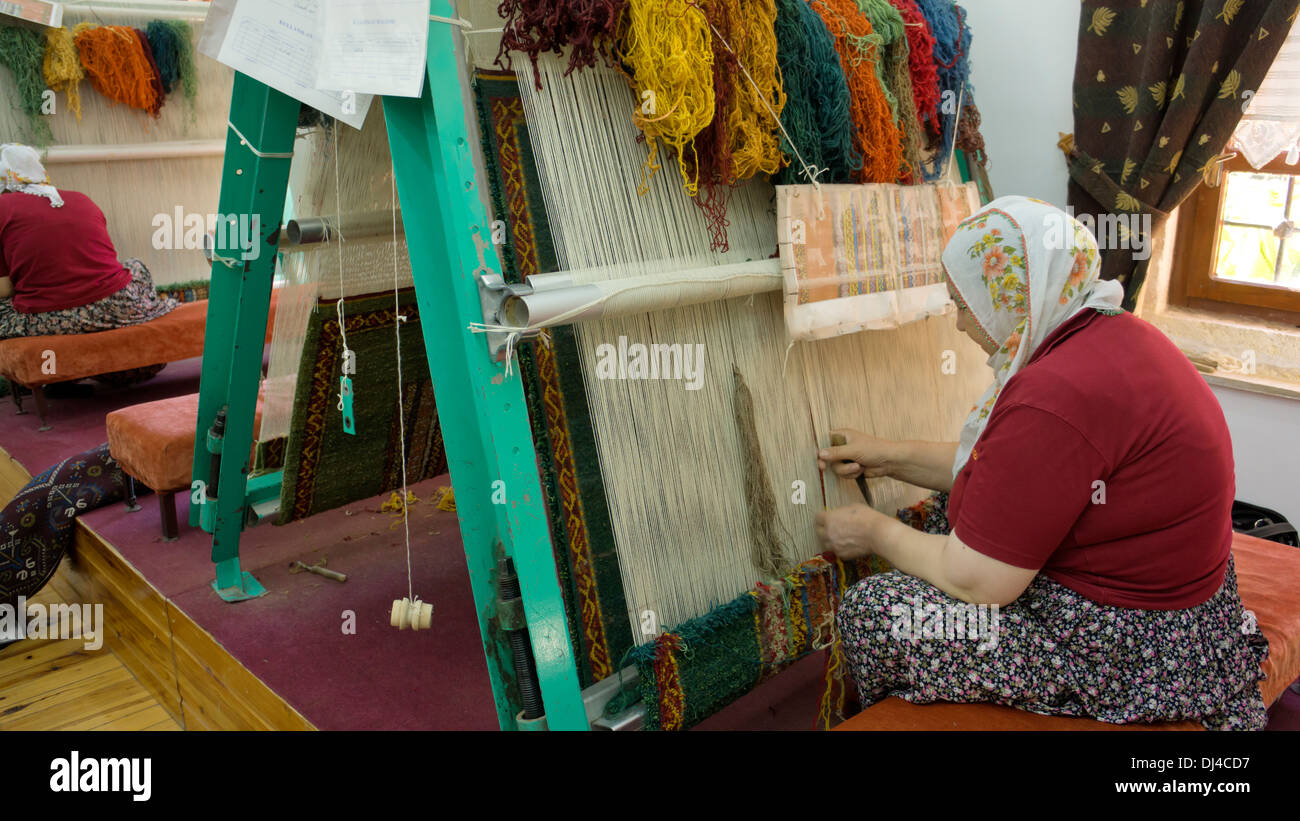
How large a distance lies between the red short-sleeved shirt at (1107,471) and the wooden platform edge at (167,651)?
1.48 metres

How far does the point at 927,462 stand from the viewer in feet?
6.27

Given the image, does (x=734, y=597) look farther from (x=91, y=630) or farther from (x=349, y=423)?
(x=91, y=630)

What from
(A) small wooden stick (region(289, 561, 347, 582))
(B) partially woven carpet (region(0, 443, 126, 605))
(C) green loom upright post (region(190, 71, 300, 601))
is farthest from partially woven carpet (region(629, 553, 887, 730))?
(B) partially woven carpet (region(0, 443, 126, 605))

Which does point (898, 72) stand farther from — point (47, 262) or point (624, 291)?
point (47, 262)

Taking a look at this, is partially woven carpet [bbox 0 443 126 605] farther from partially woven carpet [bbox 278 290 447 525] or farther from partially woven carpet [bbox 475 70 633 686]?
partially woven carpet [bbox 475 70 633 686]

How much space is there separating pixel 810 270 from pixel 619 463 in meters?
0.54

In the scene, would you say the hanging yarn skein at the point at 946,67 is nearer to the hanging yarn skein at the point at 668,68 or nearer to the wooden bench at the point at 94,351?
the hanging yarn skein at the point at 668,68

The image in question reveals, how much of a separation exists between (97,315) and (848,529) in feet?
13.1

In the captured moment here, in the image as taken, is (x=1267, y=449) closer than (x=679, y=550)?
No

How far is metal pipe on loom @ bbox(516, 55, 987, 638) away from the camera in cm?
148

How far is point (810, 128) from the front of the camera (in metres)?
1.78

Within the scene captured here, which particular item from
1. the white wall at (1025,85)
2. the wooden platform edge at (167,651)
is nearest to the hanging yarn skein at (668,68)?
the wooden platform edge at (167,651)

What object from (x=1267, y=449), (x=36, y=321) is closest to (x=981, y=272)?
(x=1267, y=449)

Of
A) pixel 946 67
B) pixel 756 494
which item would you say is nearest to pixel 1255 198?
pixel 946 67
